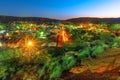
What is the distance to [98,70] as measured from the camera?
1130 centimetres

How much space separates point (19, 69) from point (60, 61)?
2413mm

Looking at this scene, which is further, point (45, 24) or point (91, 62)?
point (45, 24)

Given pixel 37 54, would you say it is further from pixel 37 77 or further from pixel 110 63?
pixel 110 63

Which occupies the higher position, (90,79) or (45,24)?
(90,79)

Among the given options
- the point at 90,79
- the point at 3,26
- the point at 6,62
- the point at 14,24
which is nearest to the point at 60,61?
the point at 90,79

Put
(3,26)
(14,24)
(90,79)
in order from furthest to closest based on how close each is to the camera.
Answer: (14,24) < (3,26) < (90,79)

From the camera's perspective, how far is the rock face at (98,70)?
1067cm

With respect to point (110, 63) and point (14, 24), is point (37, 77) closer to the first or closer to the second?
point (110, 63)

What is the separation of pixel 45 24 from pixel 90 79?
2994 inches

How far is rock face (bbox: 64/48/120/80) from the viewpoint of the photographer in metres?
10.7

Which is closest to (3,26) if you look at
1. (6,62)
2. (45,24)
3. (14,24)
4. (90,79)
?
(14,24)

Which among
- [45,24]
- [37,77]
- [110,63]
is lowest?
[45,24]

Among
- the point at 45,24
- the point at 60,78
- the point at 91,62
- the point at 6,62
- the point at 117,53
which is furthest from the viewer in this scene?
the point at 45,24

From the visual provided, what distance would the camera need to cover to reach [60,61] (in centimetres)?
1259
